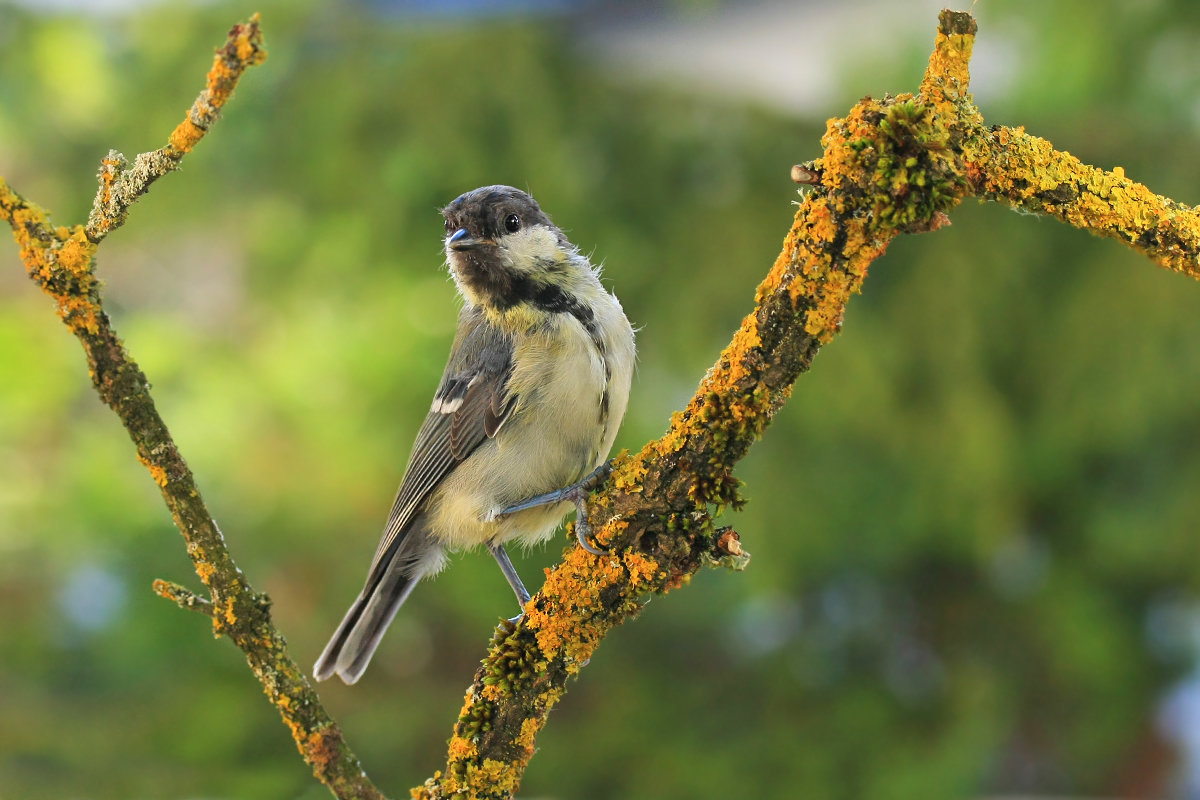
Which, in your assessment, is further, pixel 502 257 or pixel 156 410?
pixel 502 257

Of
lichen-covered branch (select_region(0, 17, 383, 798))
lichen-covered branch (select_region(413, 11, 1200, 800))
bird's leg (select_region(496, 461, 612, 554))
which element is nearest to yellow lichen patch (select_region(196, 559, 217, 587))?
lichen-covered branch (select_region(0, 17, 383, 798))

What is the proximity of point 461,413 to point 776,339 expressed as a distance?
0.94m

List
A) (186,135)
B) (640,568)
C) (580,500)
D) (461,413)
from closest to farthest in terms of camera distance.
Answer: (186,135) < (640,568) < (580,500) < (461,413)

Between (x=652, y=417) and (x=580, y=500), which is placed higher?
(x=652, y=417)

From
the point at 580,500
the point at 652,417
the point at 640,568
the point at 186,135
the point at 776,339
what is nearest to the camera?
the point at 186,135

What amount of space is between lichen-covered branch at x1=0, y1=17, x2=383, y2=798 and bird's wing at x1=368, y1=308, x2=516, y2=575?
0.55 m

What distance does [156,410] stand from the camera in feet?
5.25

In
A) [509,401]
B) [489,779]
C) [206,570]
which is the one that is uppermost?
[509,401]

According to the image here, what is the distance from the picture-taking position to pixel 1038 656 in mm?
4570

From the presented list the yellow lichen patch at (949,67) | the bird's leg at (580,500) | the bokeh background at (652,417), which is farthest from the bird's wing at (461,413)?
the bokeh background at (652,417)

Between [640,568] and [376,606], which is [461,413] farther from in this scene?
[640,568]

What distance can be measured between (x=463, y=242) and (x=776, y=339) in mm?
866

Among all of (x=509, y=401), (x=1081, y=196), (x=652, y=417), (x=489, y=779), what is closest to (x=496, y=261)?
(x=509, y=401)

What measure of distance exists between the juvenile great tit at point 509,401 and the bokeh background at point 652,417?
1453mm
